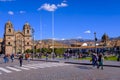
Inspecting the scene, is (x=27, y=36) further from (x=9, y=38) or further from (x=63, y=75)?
(x=63, y=75)

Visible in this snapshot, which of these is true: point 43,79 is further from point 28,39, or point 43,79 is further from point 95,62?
point 28,39

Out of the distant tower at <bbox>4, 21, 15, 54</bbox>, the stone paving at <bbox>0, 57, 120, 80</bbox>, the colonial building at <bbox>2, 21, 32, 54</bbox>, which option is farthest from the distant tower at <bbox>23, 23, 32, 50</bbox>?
the stone paving at <bbox>0, 57, 120, 80</bbox>

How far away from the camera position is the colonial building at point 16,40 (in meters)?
138

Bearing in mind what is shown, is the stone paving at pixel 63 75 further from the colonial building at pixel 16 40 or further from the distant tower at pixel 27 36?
the distant tower at pixel 27 36

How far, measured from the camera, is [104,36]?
123625 millimetres

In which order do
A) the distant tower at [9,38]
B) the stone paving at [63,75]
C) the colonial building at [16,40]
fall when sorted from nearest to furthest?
the stone paving at [63,75] → the distant tower at [9,38] → the colonial building at [16,40]

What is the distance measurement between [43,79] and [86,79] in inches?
93.2

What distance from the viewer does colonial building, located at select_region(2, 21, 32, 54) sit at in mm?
138250

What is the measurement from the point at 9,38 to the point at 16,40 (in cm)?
413

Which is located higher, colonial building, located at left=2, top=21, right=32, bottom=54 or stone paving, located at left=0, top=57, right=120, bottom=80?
colonial building, located at left=2, top=21, right=32, bottom=54

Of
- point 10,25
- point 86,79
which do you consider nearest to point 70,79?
point 86,79

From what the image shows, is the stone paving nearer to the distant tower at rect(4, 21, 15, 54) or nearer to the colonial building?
the distant tower at rect(4, 21, 15, 54)

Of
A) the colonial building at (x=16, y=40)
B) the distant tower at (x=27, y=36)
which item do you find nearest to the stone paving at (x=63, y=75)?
the colonial building at (x=16, y=40)

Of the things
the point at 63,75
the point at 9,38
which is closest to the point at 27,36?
the point at 9,38
